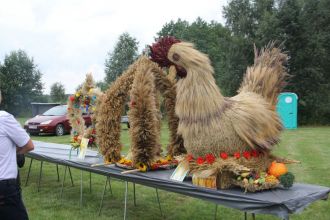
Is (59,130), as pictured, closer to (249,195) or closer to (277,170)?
(277,170)

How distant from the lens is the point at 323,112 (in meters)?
21.9

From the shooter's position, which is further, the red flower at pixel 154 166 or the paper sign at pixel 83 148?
the paper sign at pixel 83 148

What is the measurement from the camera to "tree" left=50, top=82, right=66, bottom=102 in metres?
32.7

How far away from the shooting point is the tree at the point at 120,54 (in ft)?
111

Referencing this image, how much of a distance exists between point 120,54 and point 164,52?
101 feet

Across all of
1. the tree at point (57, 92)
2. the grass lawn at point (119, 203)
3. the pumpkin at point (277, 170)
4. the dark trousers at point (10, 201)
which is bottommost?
the grass lawn at point (119, 203)

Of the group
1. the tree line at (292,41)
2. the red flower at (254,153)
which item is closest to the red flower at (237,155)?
the red flower at (254,153)

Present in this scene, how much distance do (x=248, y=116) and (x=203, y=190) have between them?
699 millimetres

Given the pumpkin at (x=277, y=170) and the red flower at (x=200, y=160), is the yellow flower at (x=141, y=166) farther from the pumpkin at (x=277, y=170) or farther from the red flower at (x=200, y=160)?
the pumpkin at (x=277, y=170)

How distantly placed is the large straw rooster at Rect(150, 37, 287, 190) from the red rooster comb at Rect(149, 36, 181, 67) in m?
0.10

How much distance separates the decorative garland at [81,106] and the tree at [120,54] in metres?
28.1

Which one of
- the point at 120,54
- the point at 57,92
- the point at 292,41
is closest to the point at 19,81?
the point at 57,92

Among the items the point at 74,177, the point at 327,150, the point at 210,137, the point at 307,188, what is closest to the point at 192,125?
the point at 210,137

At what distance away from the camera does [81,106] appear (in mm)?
5691
